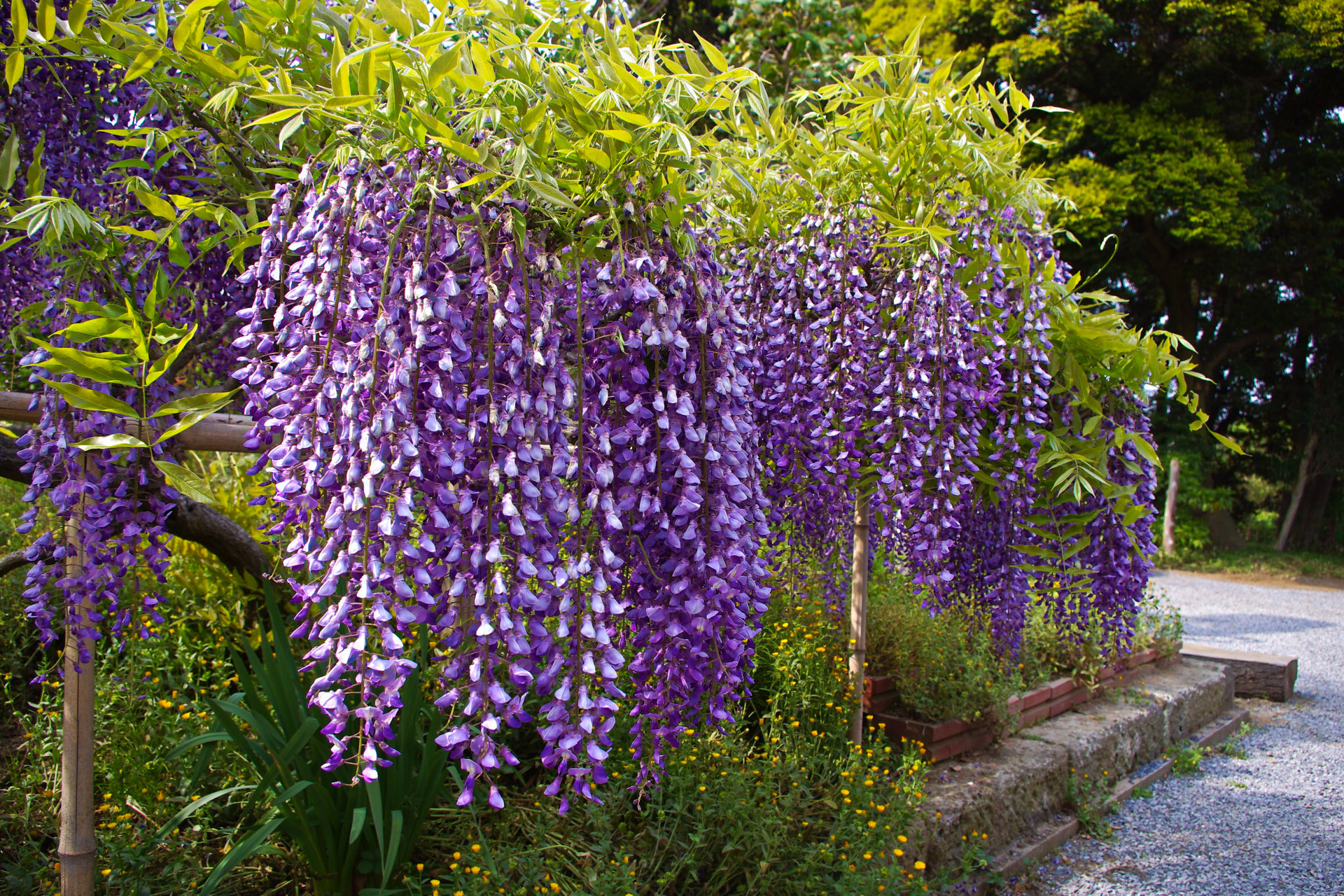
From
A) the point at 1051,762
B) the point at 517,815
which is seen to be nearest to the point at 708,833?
the point at 517,815

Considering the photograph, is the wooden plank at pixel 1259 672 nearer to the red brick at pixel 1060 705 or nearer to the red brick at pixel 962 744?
the red brick at pixel 1060 705

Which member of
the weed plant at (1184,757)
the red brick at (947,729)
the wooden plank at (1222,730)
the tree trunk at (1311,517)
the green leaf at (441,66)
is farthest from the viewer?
the tree trunk at (1311,517)

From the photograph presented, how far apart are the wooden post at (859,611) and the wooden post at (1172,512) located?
34.9 ft

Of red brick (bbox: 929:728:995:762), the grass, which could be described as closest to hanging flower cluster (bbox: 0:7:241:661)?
red brick (bbox: 929:728:995:762)

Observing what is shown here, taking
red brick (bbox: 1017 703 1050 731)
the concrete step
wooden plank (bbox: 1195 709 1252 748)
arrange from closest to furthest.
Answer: the concrete step, red brick (bbox: 1017 703 1050 731), wooden plank (bbox: 1195 709 1252 748)

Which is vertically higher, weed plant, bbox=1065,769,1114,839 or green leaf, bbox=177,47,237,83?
green leaf, bbox=177,47,237,83

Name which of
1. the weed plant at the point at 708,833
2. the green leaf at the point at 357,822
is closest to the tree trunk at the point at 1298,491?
the weed plant at the point at 708,833

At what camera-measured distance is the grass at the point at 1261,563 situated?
37.4 ft

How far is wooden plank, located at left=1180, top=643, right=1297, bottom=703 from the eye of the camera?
5.81 m

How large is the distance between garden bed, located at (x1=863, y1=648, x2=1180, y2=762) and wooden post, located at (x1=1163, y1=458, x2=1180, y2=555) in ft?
29.0

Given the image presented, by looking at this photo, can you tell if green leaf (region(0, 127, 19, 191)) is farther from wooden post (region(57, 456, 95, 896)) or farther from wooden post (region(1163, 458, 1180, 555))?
wooden post (region(1163, 458, 1180, 555))

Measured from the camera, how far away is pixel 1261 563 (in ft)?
38.6

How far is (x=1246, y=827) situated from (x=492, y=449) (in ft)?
13.6

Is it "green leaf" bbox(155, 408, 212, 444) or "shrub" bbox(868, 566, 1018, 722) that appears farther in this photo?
"shrub" bbox(868, 566, 1018, 722)
